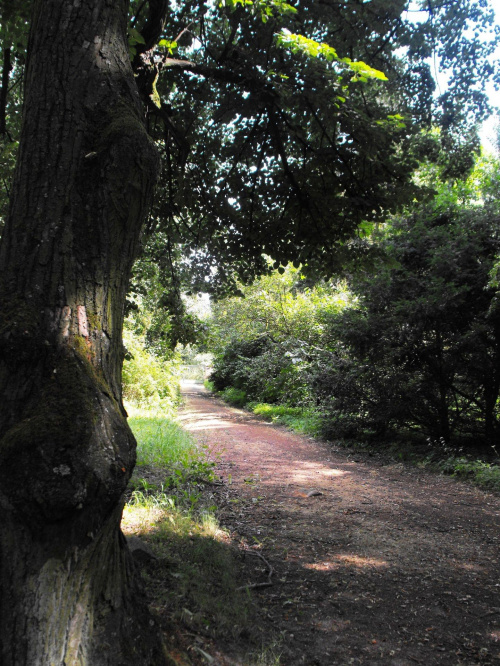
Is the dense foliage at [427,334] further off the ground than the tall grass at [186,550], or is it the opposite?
the dense foliage at [427,334]

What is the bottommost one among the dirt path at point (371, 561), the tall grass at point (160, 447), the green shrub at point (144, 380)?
the dirt path at point (371, 561)

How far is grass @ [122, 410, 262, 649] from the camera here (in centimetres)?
287

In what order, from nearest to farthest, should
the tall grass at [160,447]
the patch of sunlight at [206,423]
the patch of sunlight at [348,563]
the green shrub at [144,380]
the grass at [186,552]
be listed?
1. the grass at [186,552]
2. the patch of sunlight at [348,563]
3. the tall grass at [160,447]
4. the patch of sunlight at [206,423]
5. the green shrub at [144,380]

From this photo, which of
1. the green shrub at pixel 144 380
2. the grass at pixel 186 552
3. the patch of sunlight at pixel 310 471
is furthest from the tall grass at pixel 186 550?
the green shrub at pixel 144 380

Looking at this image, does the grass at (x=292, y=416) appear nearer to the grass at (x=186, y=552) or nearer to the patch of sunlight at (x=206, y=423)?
the patch of sunlight at (x=206, y=423)

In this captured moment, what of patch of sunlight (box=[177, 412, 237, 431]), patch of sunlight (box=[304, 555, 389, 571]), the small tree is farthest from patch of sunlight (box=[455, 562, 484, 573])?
patch of sunlight (box=[177, 412, 237, 431])

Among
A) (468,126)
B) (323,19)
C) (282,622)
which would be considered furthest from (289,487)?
(323,19)

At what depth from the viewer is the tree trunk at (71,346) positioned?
1.84 metres

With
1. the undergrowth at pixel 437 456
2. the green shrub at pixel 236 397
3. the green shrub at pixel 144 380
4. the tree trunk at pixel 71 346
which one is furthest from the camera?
the green shrub at pixel 236 397

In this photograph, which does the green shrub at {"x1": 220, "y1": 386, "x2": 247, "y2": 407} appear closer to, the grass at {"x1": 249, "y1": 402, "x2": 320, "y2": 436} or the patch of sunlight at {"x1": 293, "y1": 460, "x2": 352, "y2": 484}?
the grass at {"x1": 249, "y1": 402, "x2": 320, "y2": 436}

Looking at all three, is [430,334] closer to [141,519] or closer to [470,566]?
[470,566]

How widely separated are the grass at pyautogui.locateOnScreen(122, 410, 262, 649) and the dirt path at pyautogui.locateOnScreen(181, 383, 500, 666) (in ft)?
0.83

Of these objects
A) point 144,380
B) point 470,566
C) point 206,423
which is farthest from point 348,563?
point 144,380

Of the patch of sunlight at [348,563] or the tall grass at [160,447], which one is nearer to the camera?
the patch of sunlight at [348,563]
